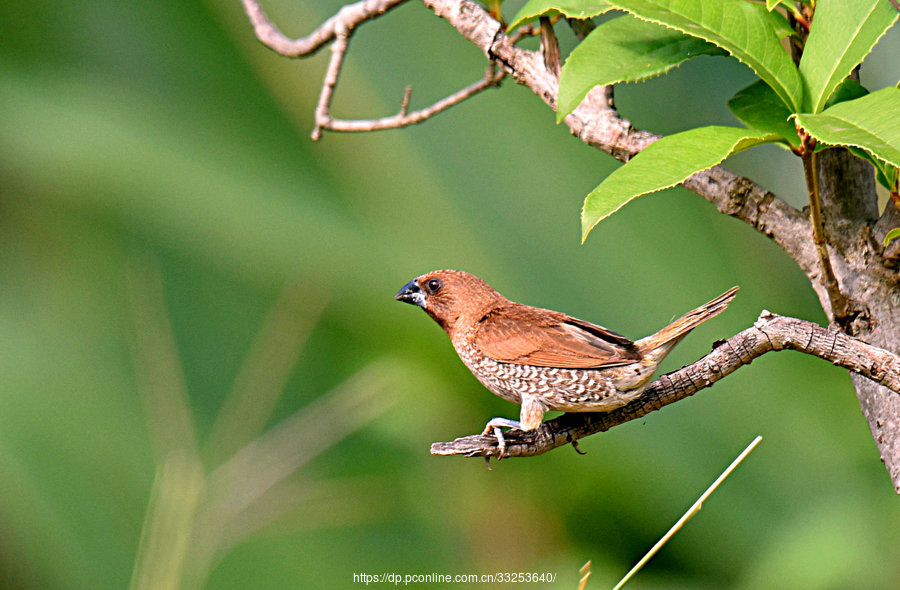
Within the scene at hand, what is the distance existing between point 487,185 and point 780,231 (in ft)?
3.30

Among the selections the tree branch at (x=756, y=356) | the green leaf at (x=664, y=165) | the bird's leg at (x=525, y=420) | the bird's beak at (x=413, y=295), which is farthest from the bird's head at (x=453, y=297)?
the green leaf at (x=664, y=165)

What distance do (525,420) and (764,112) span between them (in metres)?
0.38

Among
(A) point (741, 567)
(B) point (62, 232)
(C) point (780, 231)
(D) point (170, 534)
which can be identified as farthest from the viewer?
(B) point (62, 232)

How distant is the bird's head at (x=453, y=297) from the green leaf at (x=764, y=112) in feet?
1.23

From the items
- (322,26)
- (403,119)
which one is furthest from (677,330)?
(322,26)

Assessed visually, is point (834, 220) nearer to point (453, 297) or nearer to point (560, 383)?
point (560, 383)

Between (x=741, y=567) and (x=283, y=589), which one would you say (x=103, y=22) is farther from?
(x=741, y=567)

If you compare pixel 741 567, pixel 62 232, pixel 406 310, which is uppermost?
pixel 62 232

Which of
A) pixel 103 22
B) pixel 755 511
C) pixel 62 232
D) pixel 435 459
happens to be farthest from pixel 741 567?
pixel 103 22

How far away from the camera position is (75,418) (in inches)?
70.5

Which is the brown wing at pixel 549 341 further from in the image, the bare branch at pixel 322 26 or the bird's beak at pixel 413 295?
the bare branch at pixel 322 26

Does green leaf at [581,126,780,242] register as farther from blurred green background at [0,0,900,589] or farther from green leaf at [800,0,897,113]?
blurred green background at [0,0,900,589]

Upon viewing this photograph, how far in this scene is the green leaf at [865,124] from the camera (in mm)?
611

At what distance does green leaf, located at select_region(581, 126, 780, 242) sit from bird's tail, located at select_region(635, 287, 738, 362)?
18 cm
